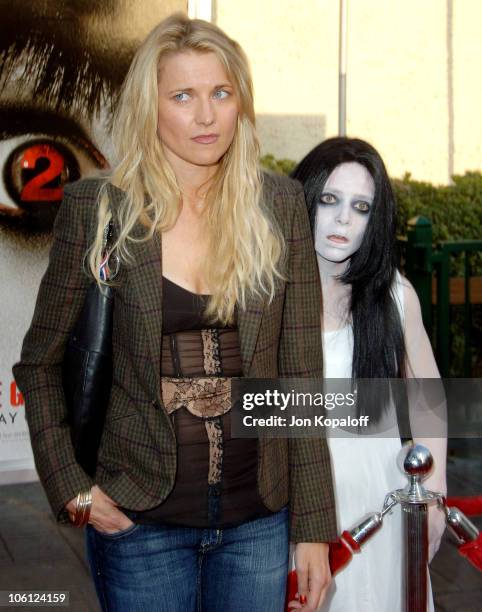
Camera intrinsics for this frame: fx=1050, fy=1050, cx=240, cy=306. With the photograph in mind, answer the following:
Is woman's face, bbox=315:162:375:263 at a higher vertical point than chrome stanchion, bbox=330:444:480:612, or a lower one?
higher

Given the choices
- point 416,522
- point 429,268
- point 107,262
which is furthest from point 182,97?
point 429,268

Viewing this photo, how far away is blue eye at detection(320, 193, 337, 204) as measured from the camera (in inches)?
116

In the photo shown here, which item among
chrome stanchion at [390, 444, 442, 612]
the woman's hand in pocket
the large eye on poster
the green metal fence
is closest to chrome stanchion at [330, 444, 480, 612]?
chrome stanchion at [390, 444, 442, 612]

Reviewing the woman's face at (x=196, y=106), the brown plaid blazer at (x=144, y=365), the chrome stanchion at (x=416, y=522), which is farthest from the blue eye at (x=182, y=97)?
the chrome stanchion at (x=416, y=522)

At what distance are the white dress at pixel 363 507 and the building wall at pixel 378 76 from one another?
15.4ft

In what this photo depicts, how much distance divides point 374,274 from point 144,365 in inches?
A: 40.2

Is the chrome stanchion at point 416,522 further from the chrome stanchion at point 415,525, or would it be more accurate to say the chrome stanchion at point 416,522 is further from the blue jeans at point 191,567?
the blue jeans at point 191,567

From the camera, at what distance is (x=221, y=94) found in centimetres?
225

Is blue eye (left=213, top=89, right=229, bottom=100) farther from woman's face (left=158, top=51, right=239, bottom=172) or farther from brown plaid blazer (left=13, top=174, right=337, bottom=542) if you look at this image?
brown plaid blazer (left=13, top=174, right=337, bottom=542)

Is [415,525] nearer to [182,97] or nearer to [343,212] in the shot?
[343,212]

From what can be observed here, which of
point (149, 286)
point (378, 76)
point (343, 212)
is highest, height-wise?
point (378, 76)

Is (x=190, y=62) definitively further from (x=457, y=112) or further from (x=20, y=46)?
(x=457, y=112)

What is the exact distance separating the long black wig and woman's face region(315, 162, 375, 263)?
19 millimetres

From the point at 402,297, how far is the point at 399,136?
5.25m
